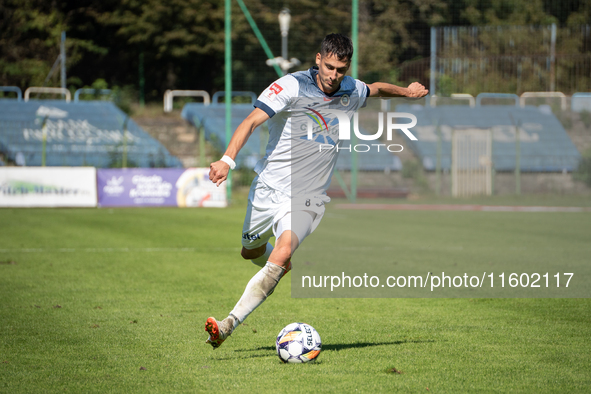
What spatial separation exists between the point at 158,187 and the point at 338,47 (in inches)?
703

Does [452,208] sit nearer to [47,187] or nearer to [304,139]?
[47,187]

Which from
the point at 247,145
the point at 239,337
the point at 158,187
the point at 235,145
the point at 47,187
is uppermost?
the point at 235,145

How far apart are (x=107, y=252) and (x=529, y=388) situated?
8.49m

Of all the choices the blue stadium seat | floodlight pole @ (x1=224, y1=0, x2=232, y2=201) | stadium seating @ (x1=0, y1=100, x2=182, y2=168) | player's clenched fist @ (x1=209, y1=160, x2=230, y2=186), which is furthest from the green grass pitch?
the blue stadium seat

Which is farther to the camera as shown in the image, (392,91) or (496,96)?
(496,96)

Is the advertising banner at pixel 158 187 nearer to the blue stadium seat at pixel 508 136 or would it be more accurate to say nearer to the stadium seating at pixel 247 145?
the stadium seating at pixel 247 145

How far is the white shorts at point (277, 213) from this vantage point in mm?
5340

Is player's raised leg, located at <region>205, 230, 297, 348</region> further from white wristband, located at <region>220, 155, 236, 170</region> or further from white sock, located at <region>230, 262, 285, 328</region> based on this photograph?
white wristband, located at <region>220, 155, 236, 170</region>

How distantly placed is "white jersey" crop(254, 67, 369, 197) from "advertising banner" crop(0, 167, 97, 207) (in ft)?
56.4

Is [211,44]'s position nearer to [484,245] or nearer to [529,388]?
[484,245]

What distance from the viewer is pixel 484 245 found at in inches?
493

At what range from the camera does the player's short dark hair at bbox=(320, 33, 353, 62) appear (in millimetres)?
5070

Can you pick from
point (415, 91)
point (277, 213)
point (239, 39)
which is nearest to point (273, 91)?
point (277, 213)

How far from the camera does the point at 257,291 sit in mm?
5086
